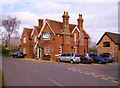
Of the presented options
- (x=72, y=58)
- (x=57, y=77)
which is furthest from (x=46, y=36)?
(x=57, y=77)

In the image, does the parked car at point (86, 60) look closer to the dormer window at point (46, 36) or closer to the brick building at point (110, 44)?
the brick building at point (110, 44)

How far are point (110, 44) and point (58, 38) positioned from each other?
11824 mm

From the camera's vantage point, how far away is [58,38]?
31.6m

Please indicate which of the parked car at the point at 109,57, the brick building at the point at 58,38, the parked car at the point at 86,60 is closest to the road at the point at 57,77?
the parked car at the point at 86,60

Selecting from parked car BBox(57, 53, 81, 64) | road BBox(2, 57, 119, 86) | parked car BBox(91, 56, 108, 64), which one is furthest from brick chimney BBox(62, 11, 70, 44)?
road BBox(2, 57, 119, 86)

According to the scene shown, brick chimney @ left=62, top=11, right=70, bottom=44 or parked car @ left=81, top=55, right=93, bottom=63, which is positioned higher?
brick chimney @ left=62, top=11, right=70, bottom=44

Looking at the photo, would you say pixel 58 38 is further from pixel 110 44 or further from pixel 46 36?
pixel 110 44

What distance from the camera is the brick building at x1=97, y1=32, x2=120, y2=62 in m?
32.2

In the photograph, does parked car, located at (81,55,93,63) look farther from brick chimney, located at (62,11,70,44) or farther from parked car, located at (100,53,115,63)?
brick chimney, located at (62,11,70,44)

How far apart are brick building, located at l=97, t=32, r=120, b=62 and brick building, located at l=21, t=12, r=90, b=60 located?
422 cm

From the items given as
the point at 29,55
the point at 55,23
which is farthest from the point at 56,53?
the point at 29,55

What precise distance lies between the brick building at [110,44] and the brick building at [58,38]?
4224mm

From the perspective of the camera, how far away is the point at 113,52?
32906 millimetres

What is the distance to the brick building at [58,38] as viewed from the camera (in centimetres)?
3134
